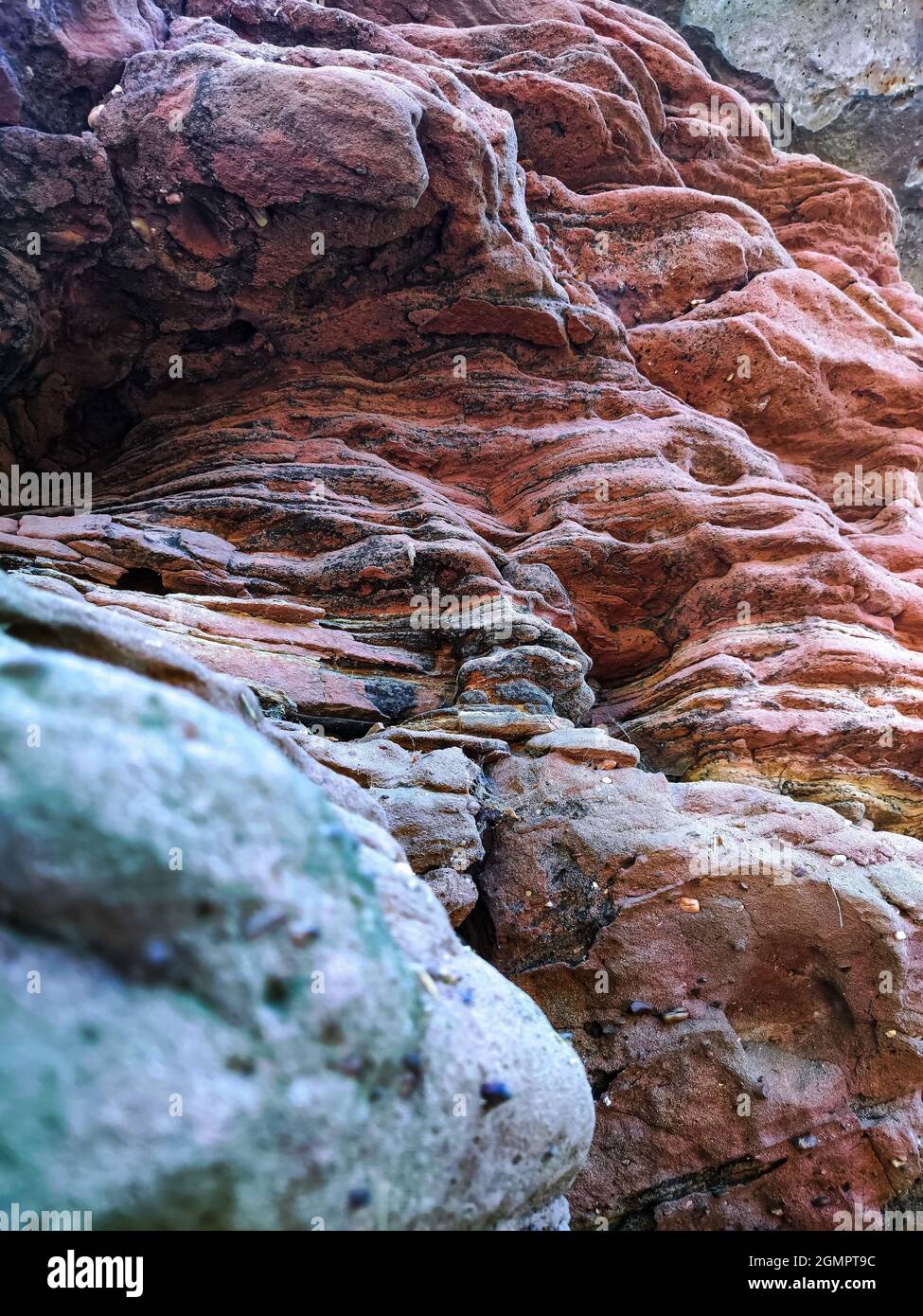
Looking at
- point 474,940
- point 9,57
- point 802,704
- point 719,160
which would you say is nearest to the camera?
point 474,940

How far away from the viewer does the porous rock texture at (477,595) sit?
220 cm

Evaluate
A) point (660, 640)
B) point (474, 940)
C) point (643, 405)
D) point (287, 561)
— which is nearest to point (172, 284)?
point (287, 561)

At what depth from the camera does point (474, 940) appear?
5.48 meters

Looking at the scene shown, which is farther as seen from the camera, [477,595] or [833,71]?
[833,71]

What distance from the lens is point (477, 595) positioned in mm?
8273

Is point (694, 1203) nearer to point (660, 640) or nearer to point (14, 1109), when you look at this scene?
point (14, 1109)

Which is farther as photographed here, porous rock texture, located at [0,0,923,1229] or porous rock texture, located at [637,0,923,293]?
porous rock texture, located at [637,0,923,293]

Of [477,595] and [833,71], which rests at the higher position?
[833,71]

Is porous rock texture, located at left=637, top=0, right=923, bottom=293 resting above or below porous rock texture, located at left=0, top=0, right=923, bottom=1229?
above

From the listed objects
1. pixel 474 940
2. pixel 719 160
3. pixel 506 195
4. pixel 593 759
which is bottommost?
pixel 474 940

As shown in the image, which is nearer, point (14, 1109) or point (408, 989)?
point (14, 1109)

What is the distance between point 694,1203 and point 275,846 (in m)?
4.54

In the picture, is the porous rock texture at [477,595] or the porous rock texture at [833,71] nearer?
the porous rock texture at [477,595]

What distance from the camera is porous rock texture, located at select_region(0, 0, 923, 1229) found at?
2.20 meters
